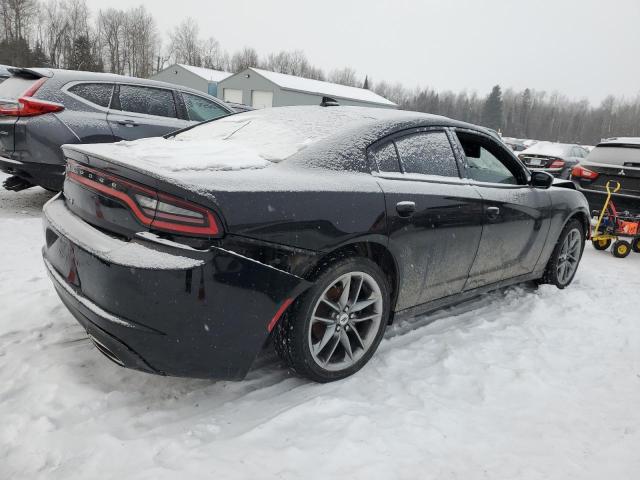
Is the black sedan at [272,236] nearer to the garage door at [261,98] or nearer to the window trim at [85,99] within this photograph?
the window trim at [85,99]

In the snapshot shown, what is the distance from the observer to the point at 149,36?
7931 centimetres

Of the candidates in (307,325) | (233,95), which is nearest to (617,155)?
(307,325)

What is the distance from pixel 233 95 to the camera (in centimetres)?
4109

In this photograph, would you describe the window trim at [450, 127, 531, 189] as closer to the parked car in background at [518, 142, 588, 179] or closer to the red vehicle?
the red vehicle

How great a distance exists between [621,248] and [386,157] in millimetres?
5107

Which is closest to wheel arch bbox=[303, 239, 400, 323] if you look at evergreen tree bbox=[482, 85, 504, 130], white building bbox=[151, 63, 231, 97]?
white building bbox=[151, 63, 231, 97]

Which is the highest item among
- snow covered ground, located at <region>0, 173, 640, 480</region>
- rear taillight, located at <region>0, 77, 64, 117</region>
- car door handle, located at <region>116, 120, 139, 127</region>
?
rear taillight, located at <region>0, 77, 64, 117</region>

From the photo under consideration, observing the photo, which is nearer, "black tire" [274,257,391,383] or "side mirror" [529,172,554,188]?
"black tire" [274,257,391,383]

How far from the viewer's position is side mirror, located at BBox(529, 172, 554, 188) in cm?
366

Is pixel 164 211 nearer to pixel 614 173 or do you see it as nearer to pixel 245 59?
pixel 614 173

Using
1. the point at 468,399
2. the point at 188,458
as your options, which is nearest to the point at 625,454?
the point at 468,399

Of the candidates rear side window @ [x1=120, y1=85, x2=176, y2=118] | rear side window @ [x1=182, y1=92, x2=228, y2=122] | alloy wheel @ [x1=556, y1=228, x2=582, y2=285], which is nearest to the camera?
alloy wheel @ [x1=556, y1=228, x2=582, y2=285]

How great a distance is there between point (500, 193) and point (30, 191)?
623 cm

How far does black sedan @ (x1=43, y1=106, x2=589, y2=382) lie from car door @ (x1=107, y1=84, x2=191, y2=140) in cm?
247
